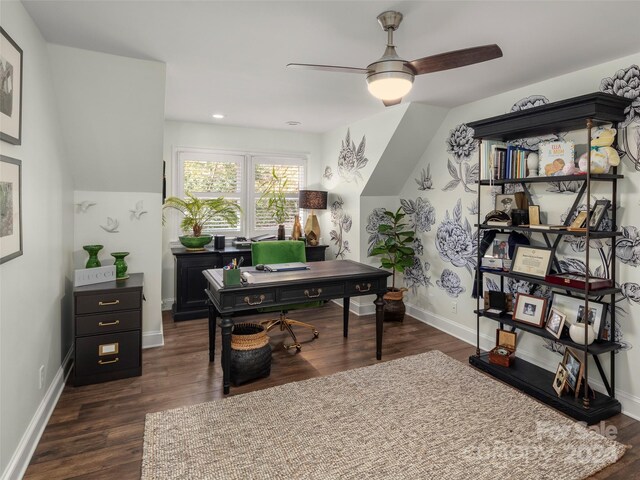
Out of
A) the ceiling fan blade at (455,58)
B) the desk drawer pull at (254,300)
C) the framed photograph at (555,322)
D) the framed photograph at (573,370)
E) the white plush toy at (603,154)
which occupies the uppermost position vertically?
the ceiling fan blade at (455,58)

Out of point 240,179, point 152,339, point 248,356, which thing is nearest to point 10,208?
point 248,356

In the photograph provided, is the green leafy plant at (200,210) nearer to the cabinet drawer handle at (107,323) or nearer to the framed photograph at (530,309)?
the cabinet drawer handle at (107,323)

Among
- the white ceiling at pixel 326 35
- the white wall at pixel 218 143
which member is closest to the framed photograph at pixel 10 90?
the white ceiling at pixel 326 35

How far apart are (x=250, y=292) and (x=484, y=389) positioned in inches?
74.4

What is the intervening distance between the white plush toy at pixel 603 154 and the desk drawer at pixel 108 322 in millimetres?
3443

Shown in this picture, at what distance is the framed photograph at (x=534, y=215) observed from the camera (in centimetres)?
300

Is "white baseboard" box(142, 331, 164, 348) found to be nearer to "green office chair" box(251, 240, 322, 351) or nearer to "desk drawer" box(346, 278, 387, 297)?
"green office chair" box(251, 240, 322, 351)

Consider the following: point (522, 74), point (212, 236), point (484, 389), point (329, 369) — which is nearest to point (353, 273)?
point (329, 369)

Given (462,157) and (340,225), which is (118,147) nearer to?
(340,225)

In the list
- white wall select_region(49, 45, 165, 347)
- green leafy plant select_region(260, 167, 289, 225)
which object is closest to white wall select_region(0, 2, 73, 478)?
white wall select_region(49, 45, 165, 347)

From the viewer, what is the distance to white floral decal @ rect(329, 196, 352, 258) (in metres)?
5.00

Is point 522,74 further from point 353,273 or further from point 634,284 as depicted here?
point 353,273

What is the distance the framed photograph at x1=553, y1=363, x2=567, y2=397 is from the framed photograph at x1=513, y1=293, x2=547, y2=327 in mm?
348

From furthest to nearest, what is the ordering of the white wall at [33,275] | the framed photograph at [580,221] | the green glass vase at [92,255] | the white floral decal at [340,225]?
the white floral decal at [340,225]
the green glass vase at [92,255]
the framed photograph at [580,221]
the white wall at [33,275]
